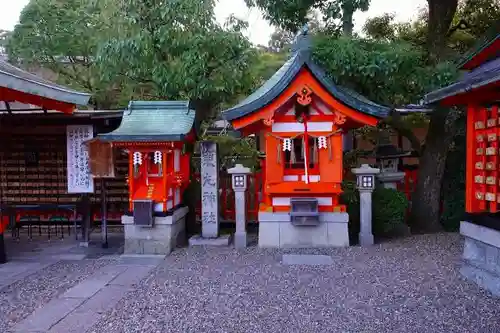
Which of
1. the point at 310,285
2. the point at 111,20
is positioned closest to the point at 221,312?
the point at 310,285

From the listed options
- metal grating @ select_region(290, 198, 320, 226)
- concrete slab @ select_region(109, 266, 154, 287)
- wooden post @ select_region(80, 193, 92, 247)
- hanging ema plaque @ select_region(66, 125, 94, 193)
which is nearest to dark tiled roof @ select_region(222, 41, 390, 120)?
metal grating @ select_region(290, 198, 320, 226)

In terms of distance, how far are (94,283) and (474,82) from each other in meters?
6.15

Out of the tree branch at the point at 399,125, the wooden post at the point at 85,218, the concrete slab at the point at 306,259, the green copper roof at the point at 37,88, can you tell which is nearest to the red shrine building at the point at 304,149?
the concrete slab at the point at 306,259

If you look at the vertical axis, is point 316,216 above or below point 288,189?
below

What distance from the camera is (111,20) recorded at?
1056 centimetres

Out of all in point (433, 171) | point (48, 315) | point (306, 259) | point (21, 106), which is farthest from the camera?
point (21, 106)

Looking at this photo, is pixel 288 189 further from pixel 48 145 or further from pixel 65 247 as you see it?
pixel 48 145

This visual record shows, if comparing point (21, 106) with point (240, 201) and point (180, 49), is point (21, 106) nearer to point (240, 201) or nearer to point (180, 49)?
point (180, 49)

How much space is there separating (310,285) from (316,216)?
2573mm

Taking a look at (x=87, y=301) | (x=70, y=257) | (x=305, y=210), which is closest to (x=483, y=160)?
(x=305, y=210)

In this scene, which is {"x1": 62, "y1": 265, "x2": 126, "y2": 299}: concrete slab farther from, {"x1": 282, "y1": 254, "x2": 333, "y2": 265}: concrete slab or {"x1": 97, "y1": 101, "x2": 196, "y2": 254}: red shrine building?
{"x1": 282, "y1": 254, "x2": 333, "y2": 265}: concrete slab

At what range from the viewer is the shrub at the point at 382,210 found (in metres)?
9.70

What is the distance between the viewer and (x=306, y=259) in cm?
805

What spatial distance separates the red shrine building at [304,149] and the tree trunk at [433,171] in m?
2.72
